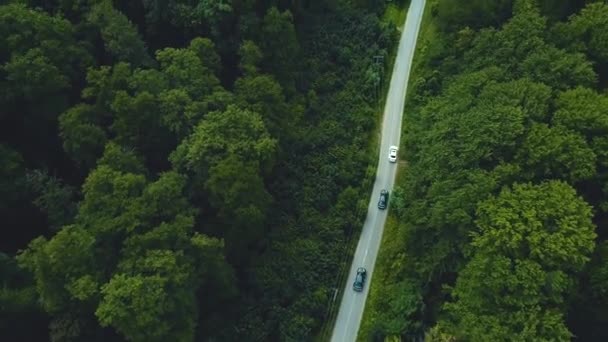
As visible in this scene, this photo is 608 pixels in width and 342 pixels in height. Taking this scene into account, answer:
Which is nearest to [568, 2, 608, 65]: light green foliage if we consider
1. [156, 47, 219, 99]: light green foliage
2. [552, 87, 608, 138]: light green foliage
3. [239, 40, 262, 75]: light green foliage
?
[552, 87, 608, 138]: light green foliage

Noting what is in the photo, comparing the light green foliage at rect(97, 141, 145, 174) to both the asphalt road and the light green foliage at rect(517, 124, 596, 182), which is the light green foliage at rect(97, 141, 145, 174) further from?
the light green foliage at rect(517, 124, 596, 182)

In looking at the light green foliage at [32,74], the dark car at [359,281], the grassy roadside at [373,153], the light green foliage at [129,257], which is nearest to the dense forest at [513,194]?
the dark car at [359,281]

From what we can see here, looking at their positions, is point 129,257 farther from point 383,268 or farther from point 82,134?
point 383,268

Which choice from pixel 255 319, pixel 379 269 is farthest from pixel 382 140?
pixel 255 319

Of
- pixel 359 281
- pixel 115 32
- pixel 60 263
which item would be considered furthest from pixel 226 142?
pixel 359 281

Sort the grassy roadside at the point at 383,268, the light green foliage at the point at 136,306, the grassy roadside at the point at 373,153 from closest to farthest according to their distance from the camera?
Result: the light green foliage at the point at 136,306, the grassy roadside at the point at 383,268, the grassy roadside at the point at 373,153

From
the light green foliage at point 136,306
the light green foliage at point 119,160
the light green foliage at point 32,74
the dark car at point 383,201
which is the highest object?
the dark car at point 383,201

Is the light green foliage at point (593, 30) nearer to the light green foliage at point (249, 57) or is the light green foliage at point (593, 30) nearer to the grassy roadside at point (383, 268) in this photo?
the grassy roadside at point (383, 268)
